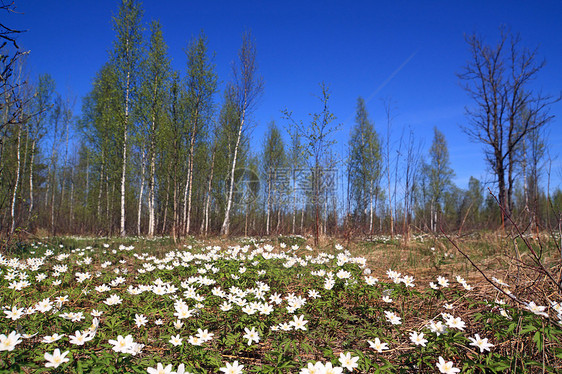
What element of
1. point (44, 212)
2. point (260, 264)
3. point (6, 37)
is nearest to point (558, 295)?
point (260, 264)

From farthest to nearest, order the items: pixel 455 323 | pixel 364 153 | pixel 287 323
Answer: pixel 364 153, pixel 287 323, pixel 455 323

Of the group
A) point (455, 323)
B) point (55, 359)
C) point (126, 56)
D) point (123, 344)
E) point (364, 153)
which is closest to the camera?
point (55, 359)

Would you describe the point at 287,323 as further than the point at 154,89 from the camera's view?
No

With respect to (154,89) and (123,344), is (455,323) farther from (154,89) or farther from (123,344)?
(154,89)

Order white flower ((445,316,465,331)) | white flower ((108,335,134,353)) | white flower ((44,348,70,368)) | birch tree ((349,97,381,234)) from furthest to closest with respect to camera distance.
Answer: birch tree ((349,97,381,234))
white flower ((445,316,465,331))
white flower ((108,335,134,353))
white flower ((44,348,70,368))

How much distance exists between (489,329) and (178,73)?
1539cm

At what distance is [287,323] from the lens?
2.26 meters

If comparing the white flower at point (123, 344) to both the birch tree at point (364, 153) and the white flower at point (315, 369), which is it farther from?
the birch tree at point (364, 153)

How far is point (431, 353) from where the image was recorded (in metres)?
1.68

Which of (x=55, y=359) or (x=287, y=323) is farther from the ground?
(x=55, y=359)

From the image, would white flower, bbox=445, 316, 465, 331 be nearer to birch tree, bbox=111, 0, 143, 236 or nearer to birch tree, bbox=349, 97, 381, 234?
birch tree, bbox=111, 0, 143, 236

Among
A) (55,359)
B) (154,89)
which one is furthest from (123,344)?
(154,89)

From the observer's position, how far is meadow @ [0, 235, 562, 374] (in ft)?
4.91

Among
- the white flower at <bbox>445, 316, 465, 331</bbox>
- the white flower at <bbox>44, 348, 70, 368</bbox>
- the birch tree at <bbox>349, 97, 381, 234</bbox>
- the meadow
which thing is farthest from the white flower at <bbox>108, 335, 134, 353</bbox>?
the birch tree at <bbox>349, 97, 381, 234</bbox>
